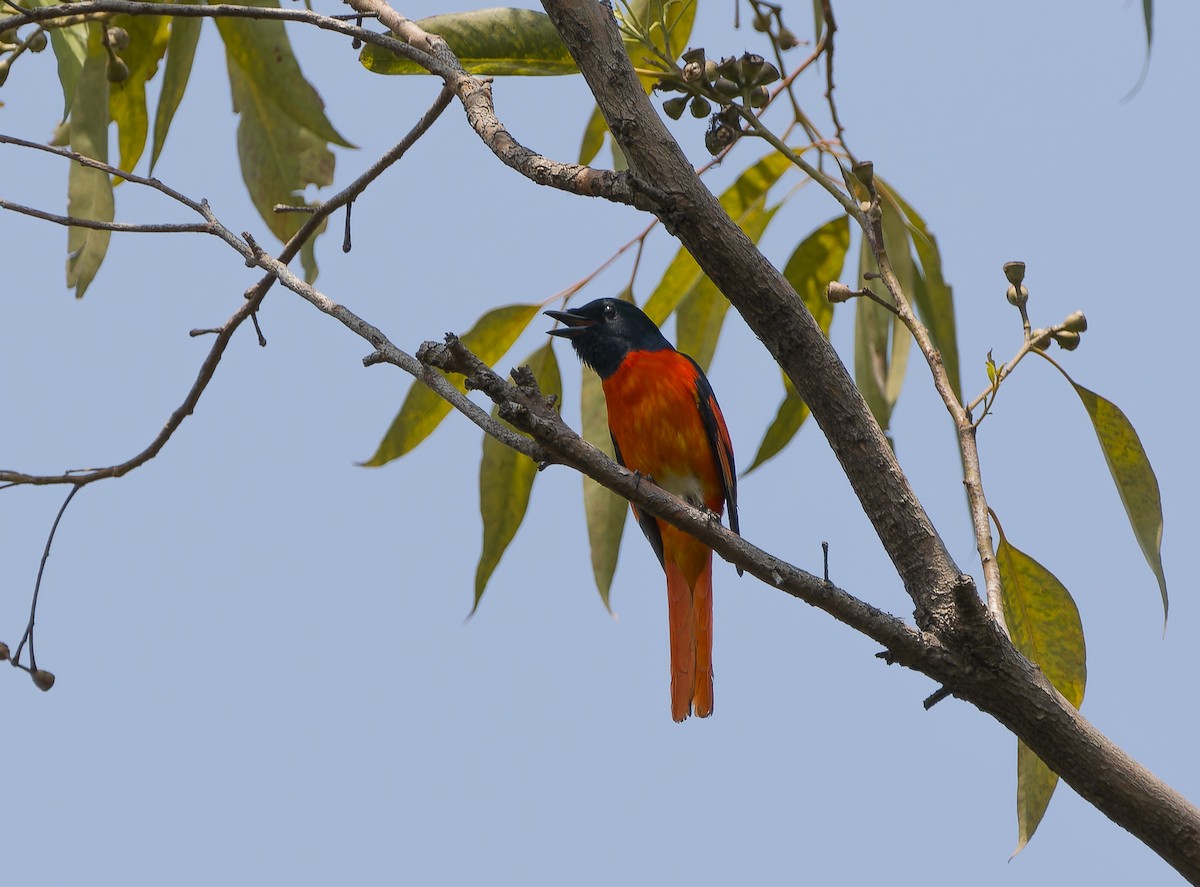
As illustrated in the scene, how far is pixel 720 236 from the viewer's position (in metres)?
2.30

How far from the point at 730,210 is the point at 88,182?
1.93m

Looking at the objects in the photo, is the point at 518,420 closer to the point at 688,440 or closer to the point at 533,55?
the point at 533,55

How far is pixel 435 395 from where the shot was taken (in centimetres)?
397

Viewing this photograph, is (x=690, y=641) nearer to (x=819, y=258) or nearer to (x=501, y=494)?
(x=501, y=494)

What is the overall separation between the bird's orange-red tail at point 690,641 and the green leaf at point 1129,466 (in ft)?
5.18

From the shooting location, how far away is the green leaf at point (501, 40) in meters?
3.27

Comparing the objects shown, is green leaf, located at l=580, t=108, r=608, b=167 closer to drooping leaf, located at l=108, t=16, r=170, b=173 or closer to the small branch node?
drooping leaf, located at l=108, t=16, r=170, b=173

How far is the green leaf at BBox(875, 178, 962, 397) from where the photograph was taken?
3.86 meters

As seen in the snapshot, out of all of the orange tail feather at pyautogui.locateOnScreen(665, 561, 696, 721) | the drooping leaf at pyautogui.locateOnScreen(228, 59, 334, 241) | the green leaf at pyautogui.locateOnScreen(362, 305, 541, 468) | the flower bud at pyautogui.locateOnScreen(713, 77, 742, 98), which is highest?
the flower bud at pyautogui.locateOnScreen(713, 77, 742, 98)

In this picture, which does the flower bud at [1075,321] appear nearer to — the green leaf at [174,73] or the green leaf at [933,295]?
the green leaf at [933,295]

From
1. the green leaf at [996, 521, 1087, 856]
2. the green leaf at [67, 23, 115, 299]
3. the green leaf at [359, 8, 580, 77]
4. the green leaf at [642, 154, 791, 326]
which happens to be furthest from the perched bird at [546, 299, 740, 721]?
the green leaf at [996, 521, 1087, 856]

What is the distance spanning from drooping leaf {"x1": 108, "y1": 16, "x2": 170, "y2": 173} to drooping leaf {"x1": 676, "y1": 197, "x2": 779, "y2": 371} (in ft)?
5.71

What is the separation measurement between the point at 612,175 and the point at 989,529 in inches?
40.3

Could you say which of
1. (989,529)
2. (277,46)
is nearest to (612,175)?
(989,529)
